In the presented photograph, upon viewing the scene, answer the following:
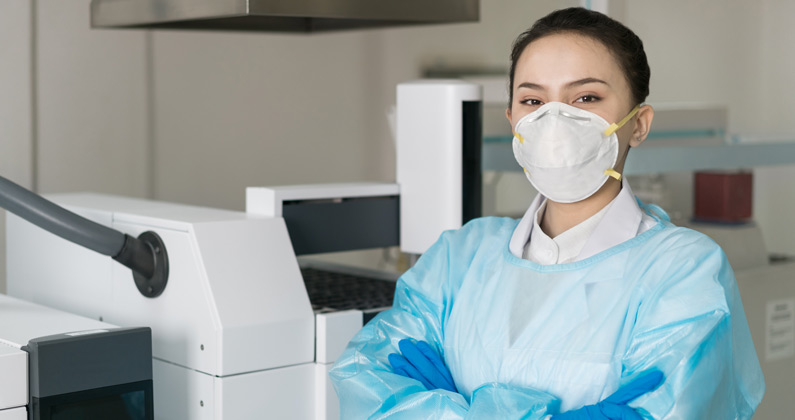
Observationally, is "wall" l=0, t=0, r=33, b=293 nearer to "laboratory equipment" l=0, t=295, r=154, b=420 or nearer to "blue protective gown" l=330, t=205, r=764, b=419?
"laboratory equipment" l=0, t=295, r=154, b=420

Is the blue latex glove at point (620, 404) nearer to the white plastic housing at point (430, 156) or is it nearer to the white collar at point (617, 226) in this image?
the white collar at point (617, 226)

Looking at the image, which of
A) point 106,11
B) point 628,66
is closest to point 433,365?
point 628,66

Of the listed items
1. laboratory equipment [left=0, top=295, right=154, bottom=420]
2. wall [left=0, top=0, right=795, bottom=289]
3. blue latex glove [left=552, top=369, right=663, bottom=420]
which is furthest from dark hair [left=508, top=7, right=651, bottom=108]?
wall [left=0, top=0, right=795, bottom=289]

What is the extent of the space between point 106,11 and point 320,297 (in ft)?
2.20

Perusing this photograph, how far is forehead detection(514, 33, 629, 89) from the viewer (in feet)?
3.45

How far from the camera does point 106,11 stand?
5.72ft

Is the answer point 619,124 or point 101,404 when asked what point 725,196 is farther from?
point 101,404

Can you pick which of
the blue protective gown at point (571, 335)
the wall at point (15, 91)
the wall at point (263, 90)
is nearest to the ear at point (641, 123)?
the blue protective gown at point (571, 335)

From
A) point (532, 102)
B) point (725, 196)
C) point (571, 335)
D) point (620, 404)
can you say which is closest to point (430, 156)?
point (532, 102)

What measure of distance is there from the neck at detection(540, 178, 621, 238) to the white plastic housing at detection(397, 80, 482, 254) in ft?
1.44

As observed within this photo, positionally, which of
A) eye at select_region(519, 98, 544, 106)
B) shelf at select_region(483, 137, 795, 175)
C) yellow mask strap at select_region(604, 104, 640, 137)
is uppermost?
eye at select_region(519, 98, 544, 106)

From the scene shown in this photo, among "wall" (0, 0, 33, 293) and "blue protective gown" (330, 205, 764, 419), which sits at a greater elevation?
"wall" (0, 0, 33, 293)

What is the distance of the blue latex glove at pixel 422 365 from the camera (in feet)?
3.65

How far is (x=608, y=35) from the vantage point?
106 cm
